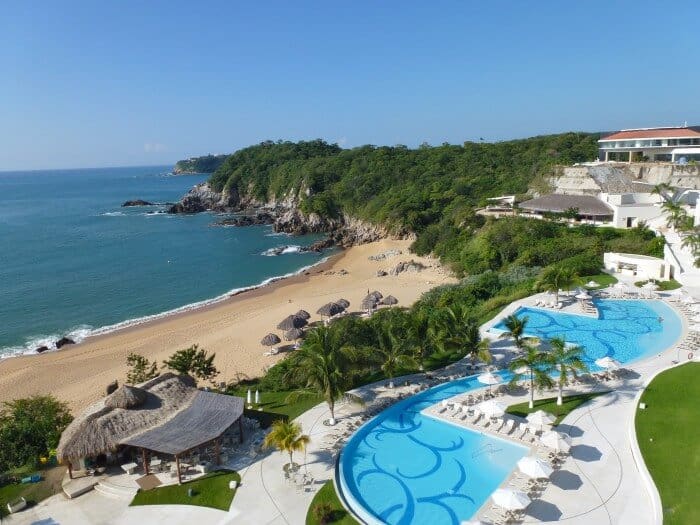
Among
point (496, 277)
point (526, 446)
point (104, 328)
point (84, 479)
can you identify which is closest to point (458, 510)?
point (526, 446)

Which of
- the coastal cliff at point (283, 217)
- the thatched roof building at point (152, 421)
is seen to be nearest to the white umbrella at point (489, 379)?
the thatched roof building at point (152, 421)

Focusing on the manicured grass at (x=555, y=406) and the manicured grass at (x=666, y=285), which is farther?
the manicured grass at (x=666, y=285)

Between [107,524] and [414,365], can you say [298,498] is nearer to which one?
[107,524]

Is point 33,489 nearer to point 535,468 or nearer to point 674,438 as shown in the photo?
point 535,468

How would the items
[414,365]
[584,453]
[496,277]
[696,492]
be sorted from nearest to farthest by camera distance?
[696,492] → [584,453] → [414,365] → [496,277]

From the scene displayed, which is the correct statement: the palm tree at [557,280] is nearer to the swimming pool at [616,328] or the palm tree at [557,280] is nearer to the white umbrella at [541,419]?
the swimming pool at [616,328]

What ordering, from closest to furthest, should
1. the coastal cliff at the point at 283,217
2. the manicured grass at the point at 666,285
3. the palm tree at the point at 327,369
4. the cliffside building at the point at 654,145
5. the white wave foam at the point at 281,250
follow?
the palm tree at the point at 327,369 < the manicured grass at the point at 666,285 < the cliffside building at the point at 654,145 < the white wave foam at the point at 281,250 < the coastal cliff at the point at 283,217
